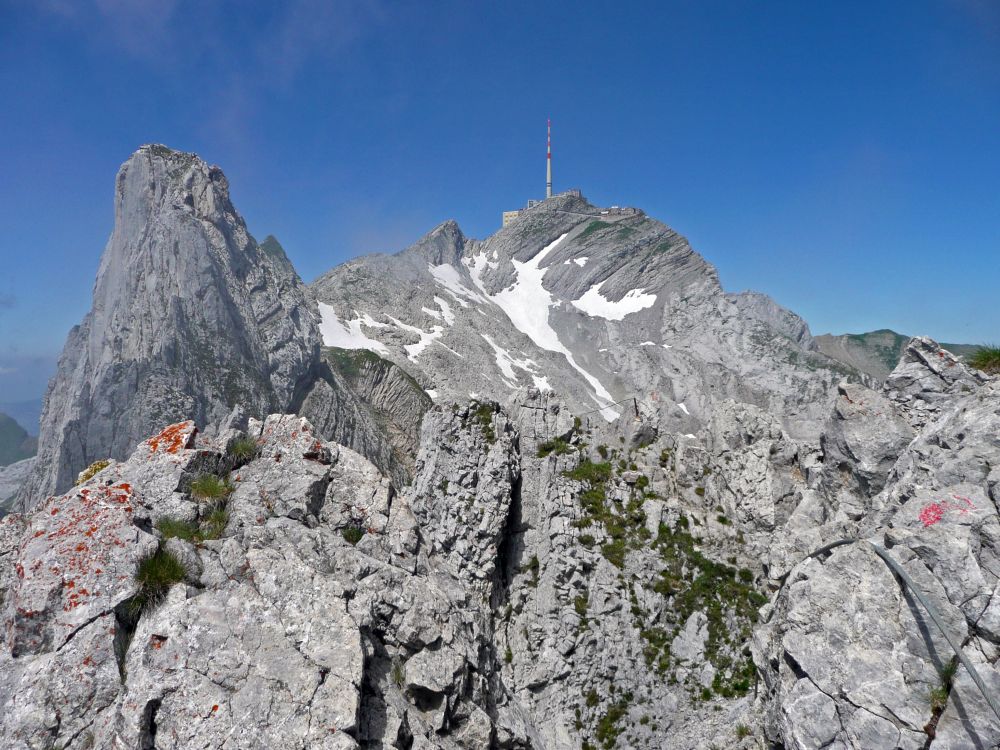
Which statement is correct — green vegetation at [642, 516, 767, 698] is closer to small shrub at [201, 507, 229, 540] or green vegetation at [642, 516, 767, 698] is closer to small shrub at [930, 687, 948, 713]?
small shrub at [930, 687, 948, 713]

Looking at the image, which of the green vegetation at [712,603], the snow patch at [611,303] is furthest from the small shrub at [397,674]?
the snow patch at [611,303]

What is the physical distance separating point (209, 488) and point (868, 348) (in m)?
210

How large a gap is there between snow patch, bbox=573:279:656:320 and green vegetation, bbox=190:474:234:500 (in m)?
150

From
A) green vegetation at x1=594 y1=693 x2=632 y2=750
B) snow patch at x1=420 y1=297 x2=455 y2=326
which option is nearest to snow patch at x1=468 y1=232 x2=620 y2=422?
snow patch at x1=420 y1=297 x2=455 y2=326

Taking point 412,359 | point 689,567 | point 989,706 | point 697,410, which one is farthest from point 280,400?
point 697,410

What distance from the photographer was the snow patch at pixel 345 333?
349 ft

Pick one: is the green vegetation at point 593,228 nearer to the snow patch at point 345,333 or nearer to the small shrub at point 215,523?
the snow patch at point 345,333

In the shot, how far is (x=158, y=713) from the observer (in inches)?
275

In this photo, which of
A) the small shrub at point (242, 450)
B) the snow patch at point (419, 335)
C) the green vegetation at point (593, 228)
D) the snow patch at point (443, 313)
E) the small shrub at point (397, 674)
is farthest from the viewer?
the green vegetation at point (593, 228)

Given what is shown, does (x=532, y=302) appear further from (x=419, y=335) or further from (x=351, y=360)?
(x=351, y=360)

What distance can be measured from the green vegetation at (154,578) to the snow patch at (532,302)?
125m

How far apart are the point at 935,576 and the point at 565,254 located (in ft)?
577

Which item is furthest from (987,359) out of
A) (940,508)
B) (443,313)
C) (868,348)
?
(868,348)

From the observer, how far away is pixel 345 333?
110875 millimetres
